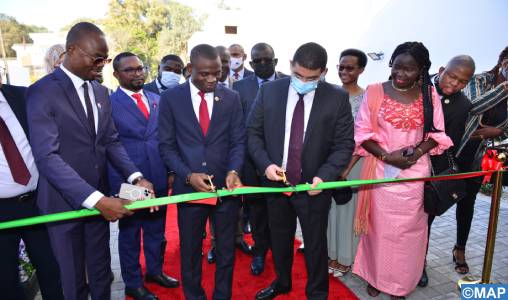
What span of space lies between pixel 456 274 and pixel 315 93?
8.60 feet

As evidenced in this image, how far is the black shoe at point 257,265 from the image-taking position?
3.69 meters

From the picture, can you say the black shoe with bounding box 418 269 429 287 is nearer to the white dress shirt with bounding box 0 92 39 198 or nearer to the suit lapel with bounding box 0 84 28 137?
the white dress shirt with bounding box 0 92 39 198

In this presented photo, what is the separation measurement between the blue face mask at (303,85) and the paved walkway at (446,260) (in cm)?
208

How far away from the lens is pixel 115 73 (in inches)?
134

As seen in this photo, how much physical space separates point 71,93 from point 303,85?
1622 mm

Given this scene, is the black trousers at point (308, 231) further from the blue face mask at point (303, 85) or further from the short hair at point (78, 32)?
the short hair at point (78, 32)

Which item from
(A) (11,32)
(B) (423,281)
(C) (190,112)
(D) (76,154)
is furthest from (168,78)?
(A) (11,32)

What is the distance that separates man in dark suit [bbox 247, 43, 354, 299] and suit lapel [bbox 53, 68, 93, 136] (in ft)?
4.10

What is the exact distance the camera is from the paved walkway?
3.36m

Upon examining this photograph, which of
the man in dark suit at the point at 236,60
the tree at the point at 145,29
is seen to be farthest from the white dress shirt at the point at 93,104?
the tree at the point at 145,29

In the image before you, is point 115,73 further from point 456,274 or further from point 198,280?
point 456,274

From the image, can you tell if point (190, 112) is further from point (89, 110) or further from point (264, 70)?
point (264, 70)

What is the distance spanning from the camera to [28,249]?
2.44 metres

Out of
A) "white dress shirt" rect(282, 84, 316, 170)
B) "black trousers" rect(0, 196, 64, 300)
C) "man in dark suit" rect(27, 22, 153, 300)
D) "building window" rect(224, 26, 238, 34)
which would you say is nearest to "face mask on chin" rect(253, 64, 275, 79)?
"white dress shirt" rect(282, 84, 316, 170)
